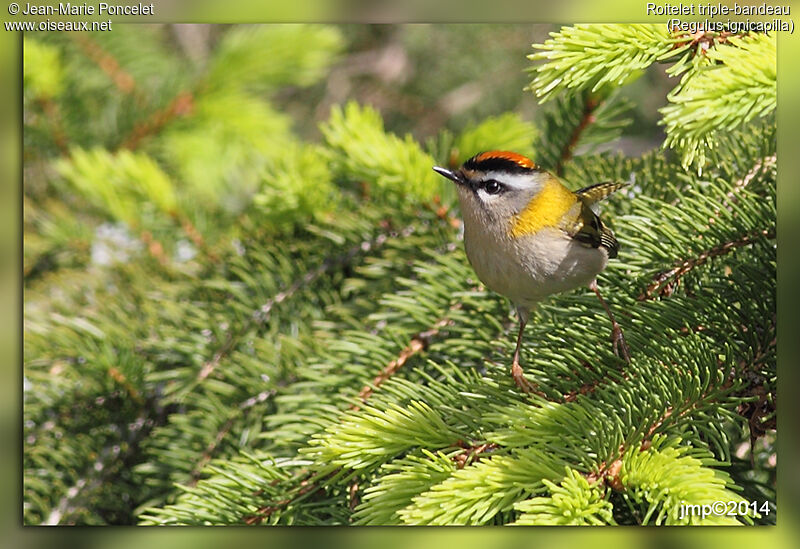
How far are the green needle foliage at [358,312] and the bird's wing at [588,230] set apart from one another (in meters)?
0.02

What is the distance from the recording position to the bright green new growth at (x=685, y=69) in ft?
2.16

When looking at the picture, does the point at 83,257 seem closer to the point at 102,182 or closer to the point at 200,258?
the point at 102,182

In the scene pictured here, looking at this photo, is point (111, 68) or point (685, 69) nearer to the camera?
point (685, 69)

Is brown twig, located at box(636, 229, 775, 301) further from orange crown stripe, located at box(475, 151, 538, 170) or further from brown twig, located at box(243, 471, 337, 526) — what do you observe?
brown twig, located at box(243, 471, 337, 526)

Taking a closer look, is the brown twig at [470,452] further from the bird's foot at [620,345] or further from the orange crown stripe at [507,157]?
the orange crown stripe at [507,157]

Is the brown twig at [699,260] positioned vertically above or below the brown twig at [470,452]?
above

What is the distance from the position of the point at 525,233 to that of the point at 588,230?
0.24 ft

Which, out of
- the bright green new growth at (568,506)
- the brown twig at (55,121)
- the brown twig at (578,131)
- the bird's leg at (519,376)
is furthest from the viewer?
the brown twig at (55,121)

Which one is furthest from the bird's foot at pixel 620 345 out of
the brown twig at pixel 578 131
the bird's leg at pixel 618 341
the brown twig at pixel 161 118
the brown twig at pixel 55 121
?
the brown twig at pixel 55 121

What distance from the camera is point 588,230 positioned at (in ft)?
2.89

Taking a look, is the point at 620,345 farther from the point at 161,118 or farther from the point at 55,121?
the point at 55,121

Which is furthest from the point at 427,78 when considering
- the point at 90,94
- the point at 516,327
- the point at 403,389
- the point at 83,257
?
the point at 403,389

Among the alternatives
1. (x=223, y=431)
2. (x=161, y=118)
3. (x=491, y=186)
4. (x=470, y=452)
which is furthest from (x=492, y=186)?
(x=161, y=118)

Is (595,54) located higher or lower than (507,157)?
higher
